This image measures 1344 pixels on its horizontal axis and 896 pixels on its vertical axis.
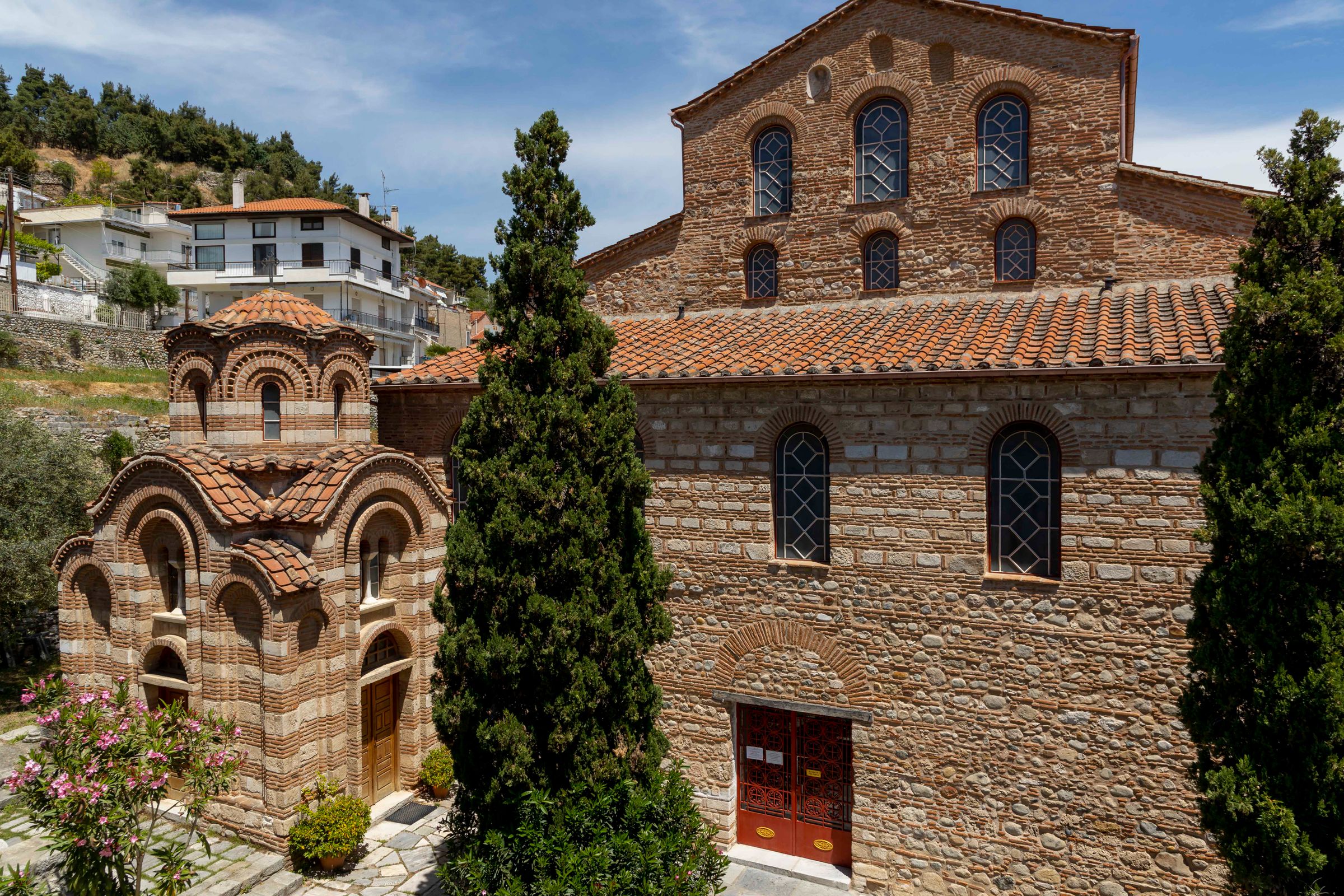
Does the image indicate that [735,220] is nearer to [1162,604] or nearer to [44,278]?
[1162,604]

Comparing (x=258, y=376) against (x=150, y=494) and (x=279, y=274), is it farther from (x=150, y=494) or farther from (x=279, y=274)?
(x=279, y=274)

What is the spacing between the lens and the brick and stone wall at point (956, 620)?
8.28m

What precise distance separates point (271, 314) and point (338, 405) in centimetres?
157

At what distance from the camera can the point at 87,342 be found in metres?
29.1

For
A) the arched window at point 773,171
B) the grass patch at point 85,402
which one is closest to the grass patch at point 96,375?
the grass patch at point 85,402

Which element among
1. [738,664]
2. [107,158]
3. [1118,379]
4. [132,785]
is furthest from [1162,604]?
[107,158]

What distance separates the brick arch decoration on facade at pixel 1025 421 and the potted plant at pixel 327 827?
8.75 metres

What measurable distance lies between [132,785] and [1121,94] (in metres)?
13.7

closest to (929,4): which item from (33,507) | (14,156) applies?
(33,507)

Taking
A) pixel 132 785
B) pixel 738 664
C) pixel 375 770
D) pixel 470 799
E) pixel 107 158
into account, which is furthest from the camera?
pixel 107 158

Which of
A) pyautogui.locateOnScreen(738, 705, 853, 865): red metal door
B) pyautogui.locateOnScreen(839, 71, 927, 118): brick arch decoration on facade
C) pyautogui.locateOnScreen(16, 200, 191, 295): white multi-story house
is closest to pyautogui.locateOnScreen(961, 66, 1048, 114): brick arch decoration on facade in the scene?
pyautogui.locateOnScreen(839, 71, 927, 118): brick arch decoration on facade

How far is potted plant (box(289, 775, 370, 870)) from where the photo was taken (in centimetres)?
984

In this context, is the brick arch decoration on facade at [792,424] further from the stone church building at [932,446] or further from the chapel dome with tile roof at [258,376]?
the chapel dome with tile roof at [258,376]

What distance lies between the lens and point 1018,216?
35.5 feet
